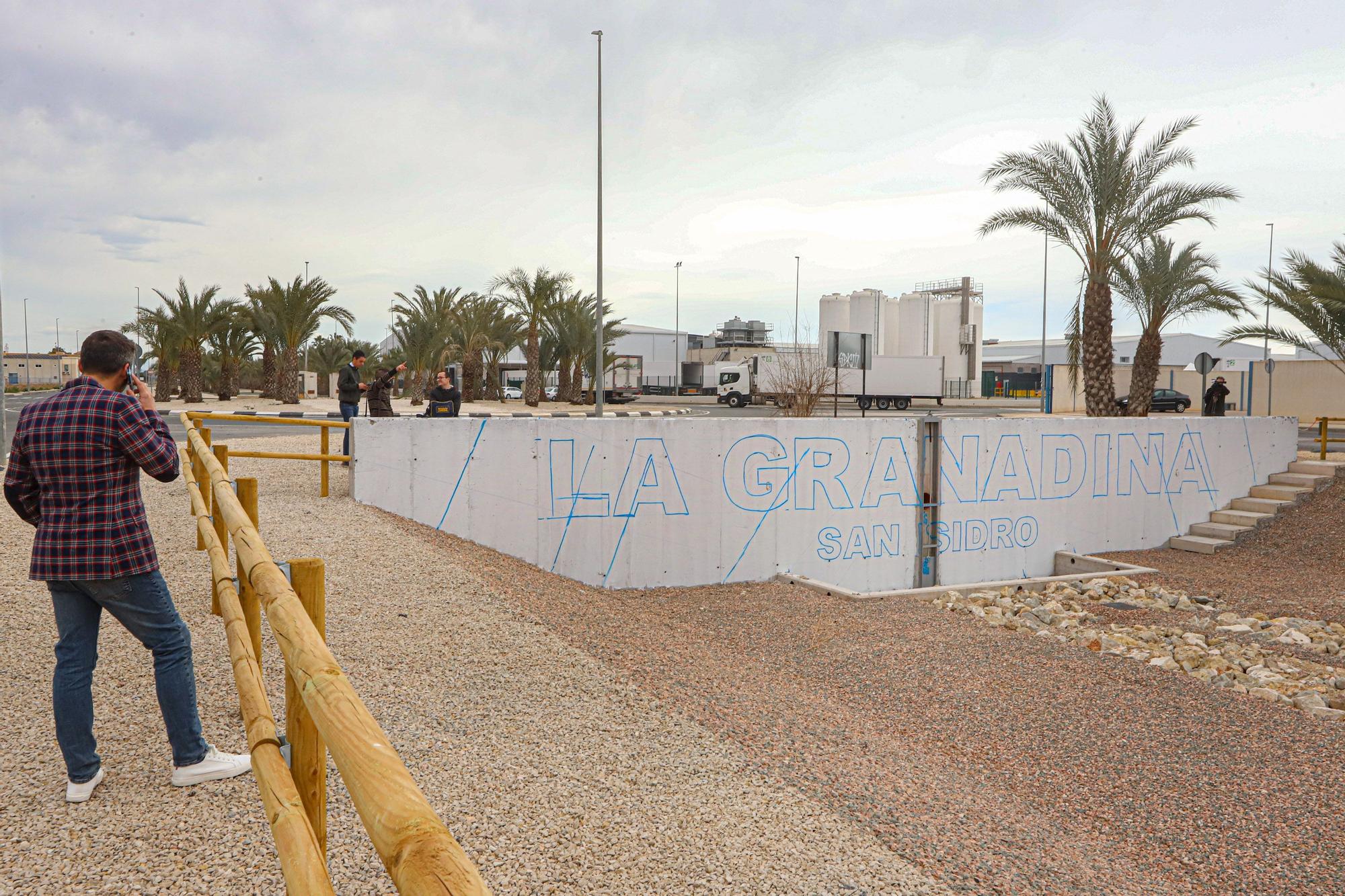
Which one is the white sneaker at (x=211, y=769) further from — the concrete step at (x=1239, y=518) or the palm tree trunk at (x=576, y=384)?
the palm tree trunk at (x=576, y=384)

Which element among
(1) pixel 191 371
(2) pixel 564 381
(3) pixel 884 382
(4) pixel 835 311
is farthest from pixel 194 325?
(4) pixel 835 311

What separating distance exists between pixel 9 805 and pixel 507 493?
6.48 m

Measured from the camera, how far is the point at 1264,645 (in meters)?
8.37

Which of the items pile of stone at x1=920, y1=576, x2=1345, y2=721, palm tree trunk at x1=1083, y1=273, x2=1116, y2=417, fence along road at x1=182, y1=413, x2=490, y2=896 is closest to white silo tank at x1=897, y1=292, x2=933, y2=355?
palm tree trunk at x1=1083, y1=273, x2=1116, y2=417

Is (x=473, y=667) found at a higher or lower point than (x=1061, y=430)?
lower

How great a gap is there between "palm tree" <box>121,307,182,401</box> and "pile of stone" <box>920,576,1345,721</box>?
29.9m

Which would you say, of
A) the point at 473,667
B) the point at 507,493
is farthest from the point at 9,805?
the point at 507,493

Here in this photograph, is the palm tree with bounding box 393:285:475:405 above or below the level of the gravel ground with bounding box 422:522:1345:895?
above

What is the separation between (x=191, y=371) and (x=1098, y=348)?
93.6 feet

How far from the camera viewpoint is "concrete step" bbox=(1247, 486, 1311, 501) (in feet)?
48.2

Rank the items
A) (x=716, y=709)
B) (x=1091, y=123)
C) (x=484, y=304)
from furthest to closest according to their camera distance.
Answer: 1. (x=484, y=304)
2. (x=1091, y=123)
3. (x=716, y=709)

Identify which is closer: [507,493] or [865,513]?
[507,493]

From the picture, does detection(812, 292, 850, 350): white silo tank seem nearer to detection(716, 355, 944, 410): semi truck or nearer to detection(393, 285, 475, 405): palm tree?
detection(716, 355, 944, 410): semi truck

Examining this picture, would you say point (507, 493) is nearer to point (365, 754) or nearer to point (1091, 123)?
point (365, 754)
